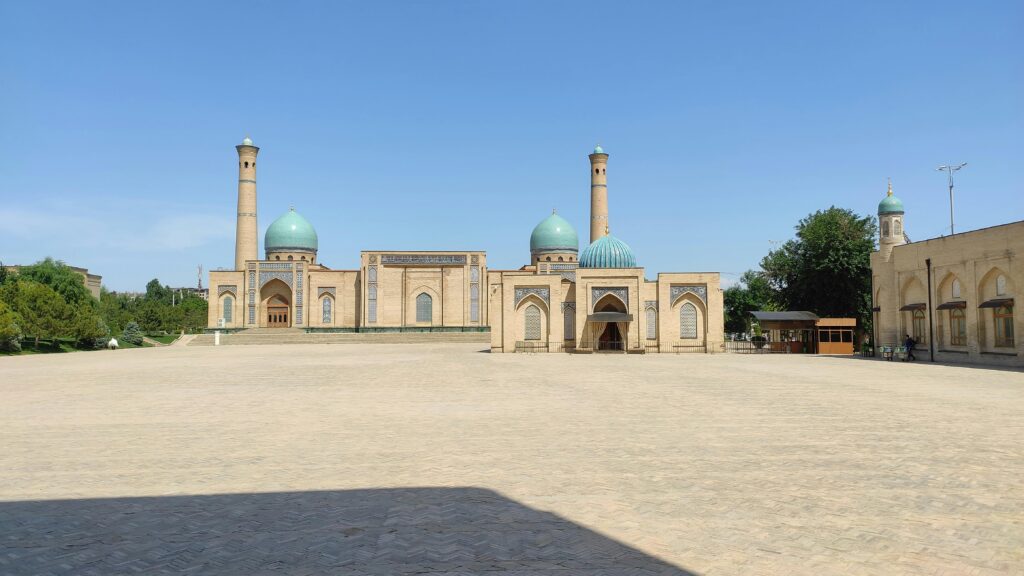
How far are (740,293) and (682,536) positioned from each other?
215 feet

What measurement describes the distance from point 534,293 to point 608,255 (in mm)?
7157

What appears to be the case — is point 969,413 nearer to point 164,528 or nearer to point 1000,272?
point 164,528

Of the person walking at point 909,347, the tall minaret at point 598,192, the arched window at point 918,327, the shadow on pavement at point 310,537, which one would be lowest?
the shadow on pavement at point 310,537

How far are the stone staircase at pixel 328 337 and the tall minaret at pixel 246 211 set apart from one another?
306 inches

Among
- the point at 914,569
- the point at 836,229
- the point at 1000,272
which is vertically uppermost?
the point at 836,229

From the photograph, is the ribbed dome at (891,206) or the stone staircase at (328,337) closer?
the ribbed dome at (891,206)

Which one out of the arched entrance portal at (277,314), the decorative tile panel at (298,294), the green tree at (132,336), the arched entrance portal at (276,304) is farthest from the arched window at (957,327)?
the green tree at (132,336)

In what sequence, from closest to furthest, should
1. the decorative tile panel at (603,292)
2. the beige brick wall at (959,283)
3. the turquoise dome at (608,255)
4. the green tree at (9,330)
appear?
the beige brick wall at (959,283)
the green tree at (9,330)
the decorative tile panel at (603,292)
the turquoise dome at (608,255)

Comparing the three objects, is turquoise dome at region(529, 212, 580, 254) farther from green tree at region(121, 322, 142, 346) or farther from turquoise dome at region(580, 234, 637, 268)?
green tree at region(121, 322, 142, 346)

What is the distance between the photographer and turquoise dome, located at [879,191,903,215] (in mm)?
32469

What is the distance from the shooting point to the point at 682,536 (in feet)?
16.8

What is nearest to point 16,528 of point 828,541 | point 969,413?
point 828,541

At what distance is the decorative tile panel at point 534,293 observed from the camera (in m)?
34.8

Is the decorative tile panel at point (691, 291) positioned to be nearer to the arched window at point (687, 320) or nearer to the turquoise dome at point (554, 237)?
the arched window at point (687, 320)
